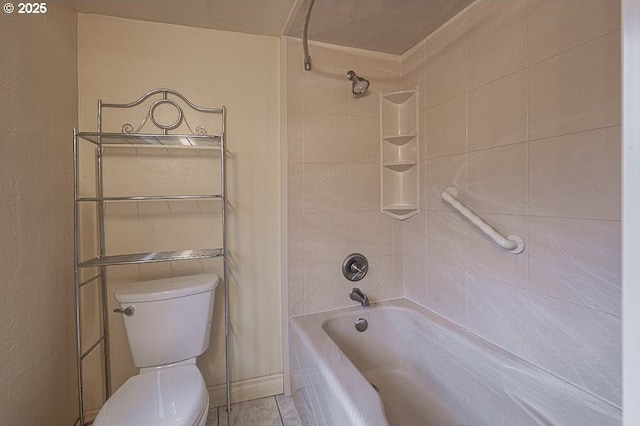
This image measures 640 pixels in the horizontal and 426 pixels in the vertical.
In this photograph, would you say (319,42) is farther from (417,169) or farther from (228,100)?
(417,169)

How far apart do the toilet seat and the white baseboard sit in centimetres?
41

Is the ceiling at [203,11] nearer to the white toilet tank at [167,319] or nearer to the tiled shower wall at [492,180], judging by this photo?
the tiled shower wall at [492,180]

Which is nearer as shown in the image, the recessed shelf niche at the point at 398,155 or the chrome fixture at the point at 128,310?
the chrome fixture at the point at 128,310

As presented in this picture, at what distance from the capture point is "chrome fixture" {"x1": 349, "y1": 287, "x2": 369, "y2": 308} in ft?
5.36

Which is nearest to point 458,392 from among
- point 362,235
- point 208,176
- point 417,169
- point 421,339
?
point 421,339

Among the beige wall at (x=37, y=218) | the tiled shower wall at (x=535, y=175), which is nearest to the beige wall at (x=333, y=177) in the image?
the tiled shower wall at (x=535, y=175)

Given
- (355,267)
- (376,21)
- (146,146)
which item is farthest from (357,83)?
(146,146)

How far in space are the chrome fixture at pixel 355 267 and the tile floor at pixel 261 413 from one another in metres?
0.79

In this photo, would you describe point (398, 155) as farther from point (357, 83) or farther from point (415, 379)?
point (415, 379)

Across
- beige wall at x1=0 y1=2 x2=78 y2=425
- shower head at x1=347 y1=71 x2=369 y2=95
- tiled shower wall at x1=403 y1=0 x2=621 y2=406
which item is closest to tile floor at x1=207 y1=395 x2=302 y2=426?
beige wall at x1=0 y1=2 x2=78 y2=425

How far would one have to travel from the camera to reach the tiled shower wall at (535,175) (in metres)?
0.88

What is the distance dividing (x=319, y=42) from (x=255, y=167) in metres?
0.82

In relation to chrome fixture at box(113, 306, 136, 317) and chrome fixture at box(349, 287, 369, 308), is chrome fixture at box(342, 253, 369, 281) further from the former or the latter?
chrome fixture at box(113, 306, 136, 317)

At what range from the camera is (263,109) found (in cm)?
163
